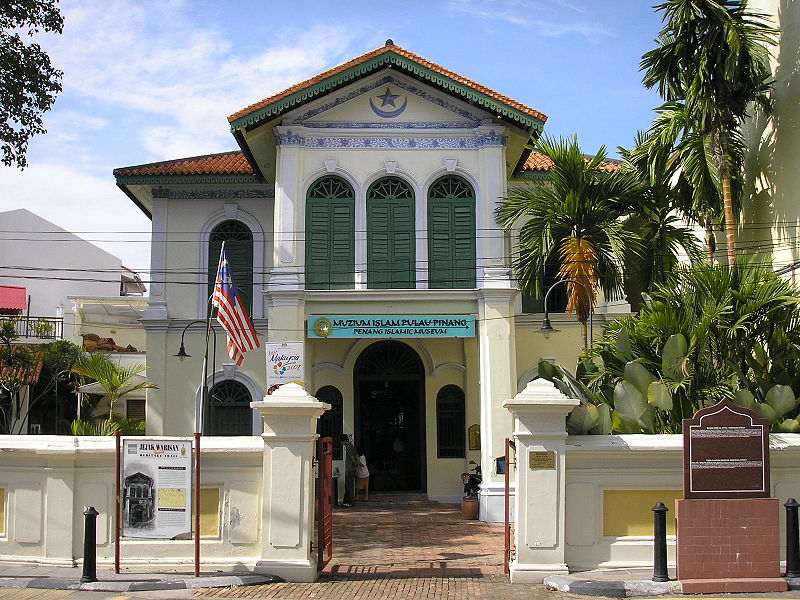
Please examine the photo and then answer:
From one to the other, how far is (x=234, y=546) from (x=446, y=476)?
1115 cm

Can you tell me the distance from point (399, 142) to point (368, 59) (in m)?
1.88

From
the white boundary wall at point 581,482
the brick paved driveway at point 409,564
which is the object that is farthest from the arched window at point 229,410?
the white boundary wall at point 581,482

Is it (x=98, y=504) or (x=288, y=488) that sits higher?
(x=288, y=488)

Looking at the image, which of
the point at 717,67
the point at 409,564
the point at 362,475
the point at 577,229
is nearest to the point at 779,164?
the point at 717,67

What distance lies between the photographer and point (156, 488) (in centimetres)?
1110

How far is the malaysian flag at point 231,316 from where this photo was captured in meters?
16.4

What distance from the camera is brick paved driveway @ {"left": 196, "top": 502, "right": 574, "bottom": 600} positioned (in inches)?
422

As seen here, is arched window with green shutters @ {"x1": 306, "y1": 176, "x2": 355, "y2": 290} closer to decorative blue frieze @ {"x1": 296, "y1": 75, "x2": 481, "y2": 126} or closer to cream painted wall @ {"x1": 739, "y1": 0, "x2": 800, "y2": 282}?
decorative blue frieze @ {"x1": 296, "y1": 75, "x2": 481, "y2": 126}

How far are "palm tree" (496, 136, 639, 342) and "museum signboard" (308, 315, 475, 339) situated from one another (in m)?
2.07

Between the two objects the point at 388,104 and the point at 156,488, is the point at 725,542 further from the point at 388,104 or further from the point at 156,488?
the point at 388,104

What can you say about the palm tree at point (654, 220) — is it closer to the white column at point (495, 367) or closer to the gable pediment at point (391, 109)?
the white column at point (495, 367)

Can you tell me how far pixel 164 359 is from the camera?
22469mm

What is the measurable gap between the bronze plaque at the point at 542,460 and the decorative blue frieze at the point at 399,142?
34.9ft

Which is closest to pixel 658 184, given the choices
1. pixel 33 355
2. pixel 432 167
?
pixel 432 167
